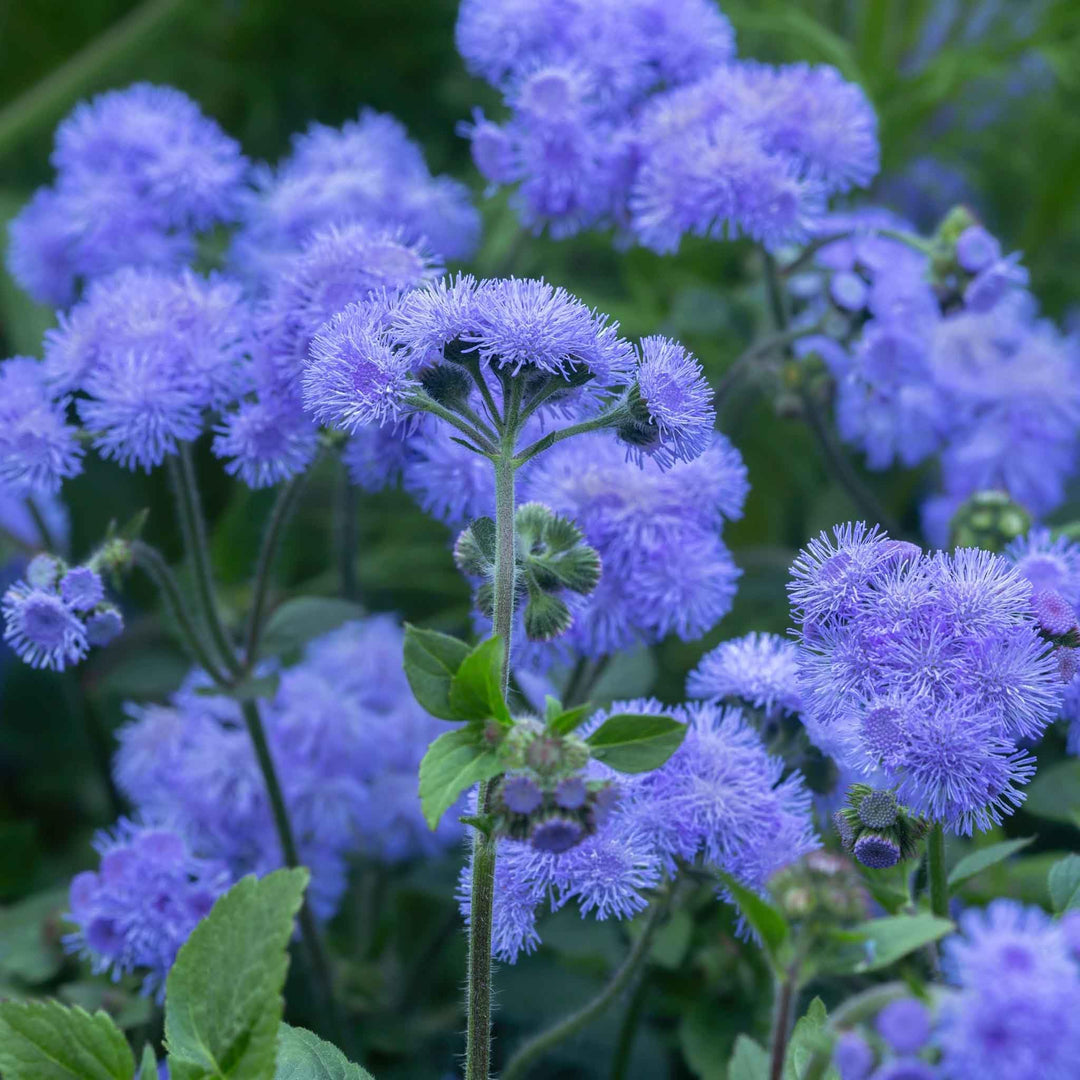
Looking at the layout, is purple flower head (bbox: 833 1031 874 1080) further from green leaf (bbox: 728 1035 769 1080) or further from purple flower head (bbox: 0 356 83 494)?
purple flower head (bbox: 0 356 83 494)

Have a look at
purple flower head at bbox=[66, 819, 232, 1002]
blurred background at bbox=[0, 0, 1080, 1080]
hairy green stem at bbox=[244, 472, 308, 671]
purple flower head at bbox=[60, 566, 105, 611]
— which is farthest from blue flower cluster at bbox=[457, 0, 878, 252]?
purple flower head at bbox=[66, 819, 232, 1002]

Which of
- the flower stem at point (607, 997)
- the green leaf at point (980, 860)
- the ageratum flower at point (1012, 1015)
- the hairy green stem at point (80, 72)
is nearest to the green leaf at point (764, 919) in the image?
the ageratum flower at point (1012, 1015)

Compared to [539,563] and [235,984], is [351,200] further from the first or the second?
[235,984]

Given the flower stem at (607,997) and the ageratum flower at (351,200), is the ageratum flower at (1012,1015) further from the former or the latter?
the ageratum flower at (351,200)

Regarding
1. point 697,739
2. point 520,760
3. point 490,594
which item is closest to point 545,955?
point 697,739

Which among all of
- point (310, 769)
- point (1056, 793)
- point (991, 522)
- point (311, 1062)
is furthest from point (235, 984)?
point (991, 522)
